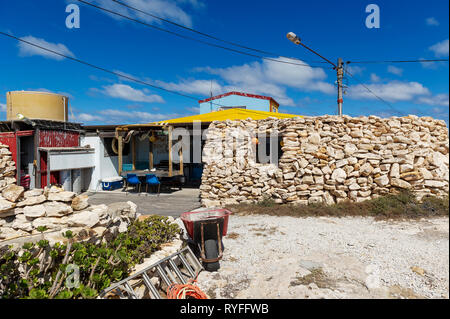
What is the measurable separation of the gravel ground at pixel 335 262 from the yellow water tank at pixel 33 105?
409 inches

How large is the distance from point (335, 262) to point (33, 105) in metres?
13.2

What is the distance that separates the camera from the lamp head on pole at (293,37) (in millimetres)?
7631

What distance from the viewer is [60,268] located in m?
2.72

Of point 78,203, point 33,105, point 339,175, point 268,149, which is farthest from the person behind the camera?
point 33,105

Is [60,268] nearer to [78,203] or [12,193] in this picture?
Result: [78,203]

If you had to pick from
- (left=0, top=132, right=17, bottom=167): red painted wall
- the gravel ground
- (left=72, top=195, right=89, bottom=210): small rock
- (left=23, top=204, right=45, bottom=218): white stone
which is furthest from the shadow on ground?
(left=23, top=204, right=45, bottom=218): white stone

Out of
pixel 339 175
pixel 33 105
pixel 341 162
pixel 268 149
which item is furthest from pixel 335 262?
pixel 33 105

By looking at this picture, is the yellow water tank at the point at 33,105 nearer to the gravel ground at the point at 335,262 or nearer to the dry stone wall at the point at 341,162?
the dry stone wall at the point at 341,162

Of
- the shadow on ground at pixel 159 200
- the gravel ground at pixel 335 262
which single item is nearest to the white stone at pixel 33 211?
the gravel ground at pixel 335 262

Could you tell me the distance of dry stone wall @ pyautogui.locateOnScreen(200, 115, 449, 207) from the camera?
23.5 ft

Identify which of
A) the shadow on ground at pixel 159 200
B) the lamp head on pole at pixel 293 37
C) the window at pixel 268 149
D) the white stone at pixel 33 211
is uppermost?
the lamp head on pole at pixel 293 37

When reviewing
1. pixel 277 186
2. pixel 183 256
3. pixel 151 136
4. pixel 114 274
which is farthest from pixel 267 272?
pixel 151 136
